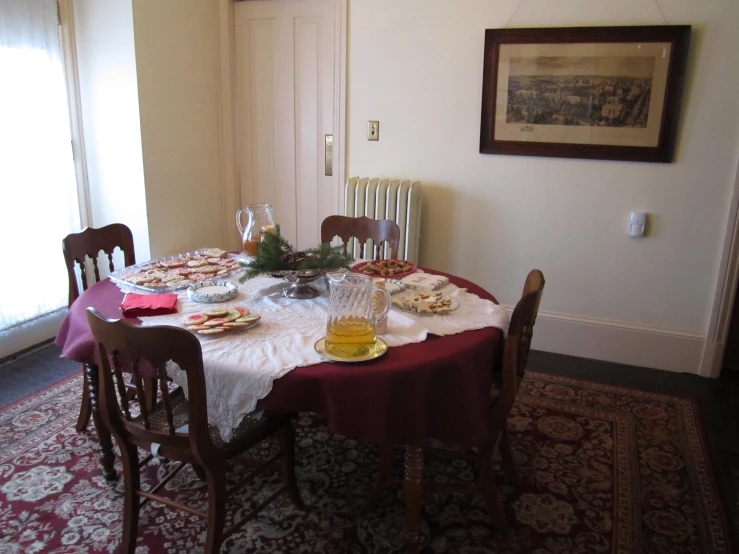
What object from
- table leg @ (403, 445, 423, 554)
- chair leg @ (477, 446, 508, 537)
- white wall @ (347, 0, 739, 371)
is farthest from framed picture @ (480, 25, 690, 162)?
table leg @ (403, 445, 423, 554)

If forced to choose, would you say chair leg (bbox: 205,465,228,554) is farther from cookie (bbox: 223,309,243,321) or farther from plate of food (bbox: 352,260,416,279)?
plate of food (bbox: 352,260,416,279)

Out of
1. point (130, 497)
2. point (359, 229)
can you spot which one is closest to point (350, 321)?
point (130, 497)

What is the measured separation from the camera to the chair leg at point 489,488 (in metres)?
1.76

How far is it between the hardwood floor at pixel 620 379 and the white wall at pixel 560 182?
13cm

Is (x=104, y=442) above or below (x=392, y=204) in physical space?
below

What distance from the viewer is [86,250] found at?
2342 millimetres

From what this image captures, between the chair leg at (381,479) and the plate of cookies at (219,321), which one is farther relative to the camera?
the chair leg at (381,479)

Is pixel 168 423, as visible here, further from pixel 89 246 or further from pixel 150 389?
pixel 89 246

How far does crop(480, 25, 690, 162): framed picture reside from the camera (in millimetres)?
2881

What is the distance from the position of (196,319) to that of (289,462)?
583 millimetres

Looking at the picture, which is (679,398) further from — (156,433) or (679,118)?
(156,433)

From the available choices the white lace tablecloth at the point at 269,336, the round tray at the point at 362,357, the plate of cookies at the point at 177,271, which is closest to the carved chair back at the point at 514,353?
the white lace tablecloth at the point at 269,336

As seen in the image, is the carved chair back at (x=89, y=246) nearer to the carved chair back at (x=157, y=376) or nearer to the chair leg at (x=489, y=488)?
the carved chair back at (x=157, y=376)

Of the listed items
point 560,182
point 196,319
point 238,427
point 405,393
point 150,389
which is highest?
point 560,182
